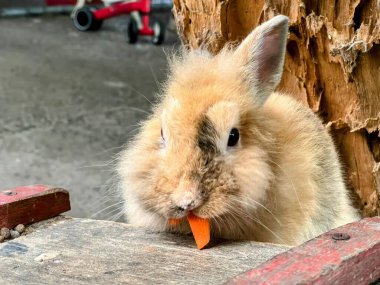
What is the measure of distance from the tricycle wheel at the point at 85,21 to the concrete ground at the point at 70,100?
0.08m

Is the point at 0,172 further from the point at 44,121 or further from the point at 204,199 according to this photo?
the point at 204,199

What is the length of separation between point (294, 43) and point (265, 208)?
654 mm

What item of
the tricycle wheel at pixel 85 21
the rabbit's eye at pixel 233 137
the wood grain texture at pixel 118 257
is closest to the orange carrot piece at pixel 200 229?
the wood grain texture at pixel 118 257

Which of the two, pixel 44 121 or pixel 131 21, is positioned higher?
pixel 131 21

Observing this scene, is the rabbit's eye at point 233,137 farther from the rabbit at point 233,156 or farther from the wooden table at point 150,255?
the wooden table at point 150,255

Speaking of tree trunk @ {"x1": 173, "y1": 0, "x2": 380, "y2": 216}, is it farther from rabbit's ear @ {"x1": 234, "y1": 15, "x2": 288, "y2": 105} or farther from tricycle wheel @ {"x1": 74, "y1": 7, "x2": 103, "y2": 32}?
tricycle wheel @ {"x1": 74, "y1": 7, "x2": 103, "y2": 32}

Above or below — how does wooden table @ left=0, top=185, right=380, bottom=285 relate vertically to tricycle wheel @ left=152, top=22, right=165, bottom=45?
below

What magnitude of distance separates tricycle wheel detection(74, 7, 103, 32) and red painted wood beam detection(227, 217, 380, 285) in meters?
6.37

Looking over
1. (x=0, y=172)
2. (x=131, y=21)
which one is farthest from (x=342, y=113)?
(x=131, y=21)

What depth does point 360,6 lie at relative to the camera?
1854mm

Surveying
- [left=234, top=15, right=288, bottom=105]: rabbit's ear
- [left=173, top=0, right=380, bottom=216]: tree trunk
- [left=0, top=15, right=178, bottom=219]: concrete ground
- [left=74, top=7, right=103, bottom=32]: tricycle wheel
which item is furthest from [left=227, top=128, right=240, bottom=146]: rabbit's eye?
[left=74, top=7, right=103, bottom=32]: tricycle wheel

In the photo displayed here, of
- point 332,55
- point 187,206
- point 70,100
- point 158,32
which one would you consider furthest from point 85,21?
point 187,206

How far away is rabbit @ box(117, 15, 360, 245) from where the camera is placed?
1.45 m

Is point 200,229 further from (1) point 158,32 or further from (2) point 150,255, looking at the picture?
(1) point 158,32
